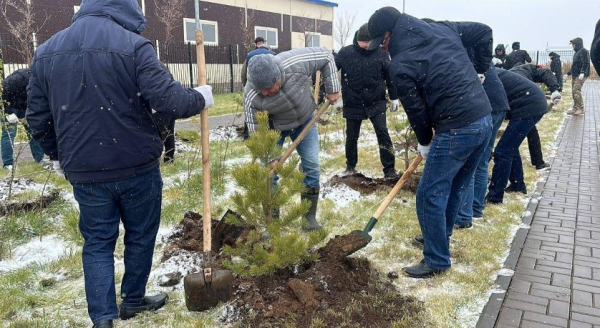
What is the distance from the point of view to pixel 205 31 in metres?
20.3

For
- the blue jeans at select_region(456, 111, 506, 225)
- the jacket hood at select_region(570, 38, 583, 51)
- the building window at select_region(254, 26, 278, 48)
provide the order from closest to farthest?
the blue jeans at select_region(456, 111, 506, 225), the jacket hood at select_region(570, 38, 583, 51), the building window at select_region(254, 26, 278, 48)

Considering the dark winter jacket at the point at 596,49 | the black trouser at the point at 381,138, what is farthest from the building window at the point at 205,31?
the dark winter jacket at the point at 596,49

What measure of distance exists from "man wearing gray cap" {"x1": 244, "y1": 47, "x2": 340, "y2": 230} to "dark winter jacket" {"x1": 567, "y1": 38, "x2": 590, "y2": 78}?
11.1 meters

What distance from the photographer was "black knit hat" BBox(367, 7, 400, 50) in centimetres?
295

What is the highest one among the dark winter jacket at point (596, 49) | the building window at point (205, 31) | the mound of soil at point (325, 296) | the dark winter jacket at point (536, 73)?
the building window at point (205, 31)

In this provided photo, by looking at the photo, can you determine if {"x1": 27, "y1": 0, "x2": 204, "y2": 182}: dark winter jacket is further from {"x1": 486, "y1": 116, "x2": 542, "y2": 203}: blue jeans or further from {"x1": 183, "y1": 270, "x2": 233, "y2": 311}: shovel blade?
{"x1": 486, "y1": 116, "x2": 542, "y2": 203}: blue jeans

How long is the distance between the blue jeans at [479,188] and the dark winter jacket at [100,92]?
287cm

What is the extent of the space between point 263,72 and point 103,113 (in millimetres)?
1330

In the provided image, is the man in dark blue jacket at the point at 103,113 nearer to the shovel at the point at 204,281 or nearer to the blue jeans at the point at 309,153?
the shovel at the point at 204,281

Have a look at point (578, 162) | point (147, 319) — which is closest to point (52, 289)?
point (147, 319)

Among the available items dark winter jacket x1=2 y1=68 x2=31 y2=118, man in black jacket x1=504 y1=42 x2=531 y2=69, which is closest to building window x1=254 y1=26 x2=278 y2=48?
man in black jacket x1=504 y1=42 x2=531 y2=69

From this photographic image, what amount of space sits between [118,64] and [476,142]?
2.26 m

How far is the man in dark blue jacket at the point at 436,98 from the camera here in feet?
9.42

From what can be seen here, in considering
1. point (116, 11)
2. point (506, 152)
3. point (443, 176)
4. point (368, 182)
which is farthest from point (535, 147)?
point (116, 11)
